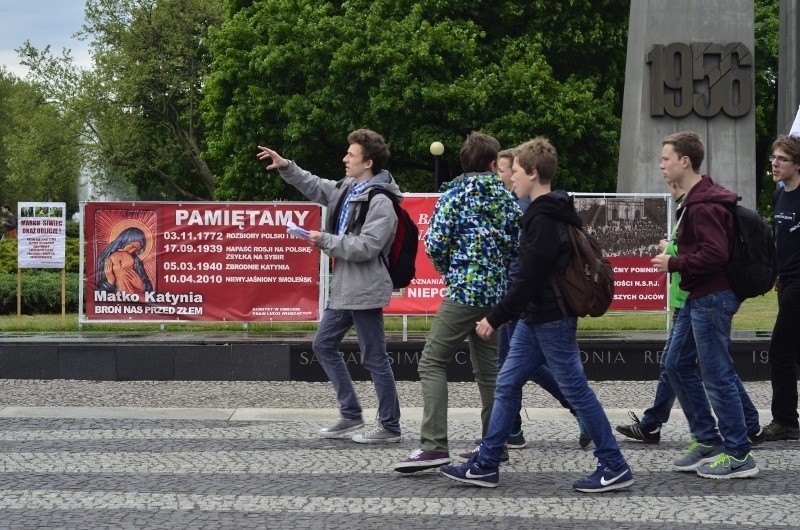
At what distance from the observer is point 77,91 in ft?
172

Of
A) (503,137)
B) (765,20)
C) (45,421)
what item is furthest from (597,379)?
(765,20)

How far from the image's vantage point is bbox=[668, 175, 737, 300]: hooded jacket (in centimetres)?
655

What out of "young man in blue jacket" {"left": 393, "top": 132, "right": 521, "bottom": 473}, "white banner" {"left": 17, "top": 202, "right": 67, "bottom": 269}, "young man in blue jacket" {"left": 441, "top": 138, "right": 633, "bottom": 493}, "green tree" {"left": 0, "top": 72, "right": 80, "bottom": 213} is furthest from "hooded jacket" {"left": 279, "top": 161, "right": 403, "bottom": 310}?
"green tree" {"left": 0, "top": 72, "right": 80, "bottom": 213}

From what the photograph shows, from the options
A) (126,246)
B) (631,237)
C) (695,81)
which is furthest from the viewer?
(695,81)

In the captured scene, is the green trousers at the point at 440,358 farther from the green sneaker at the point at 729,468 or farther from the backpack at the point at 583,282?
the green sneaker at the point at 729,468

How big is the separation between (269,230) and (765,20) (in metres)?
31.0

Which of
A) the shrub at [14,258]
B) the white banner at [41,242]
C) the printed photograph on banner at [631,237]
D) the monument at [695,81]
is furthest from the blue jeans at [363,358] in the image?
the shrub at [14,258]

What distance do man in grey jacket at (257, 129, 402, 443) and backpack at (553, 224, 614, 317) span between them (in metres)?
1.57

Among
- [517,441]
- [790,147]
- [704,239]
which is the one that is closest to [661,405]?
[517,441]

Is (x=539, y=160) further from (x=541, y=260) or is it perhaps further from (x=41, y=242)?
(x=41, y=242)

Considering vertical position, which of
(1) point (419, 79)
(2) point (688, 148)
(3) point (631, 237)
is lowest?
(3) point (631, 237)

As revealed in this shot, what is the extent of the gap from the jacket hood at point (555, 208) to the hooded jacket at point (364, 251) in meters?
1.42

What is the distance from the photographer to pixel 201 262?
1256 cm

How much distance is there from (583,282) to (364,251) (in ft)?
5.50
